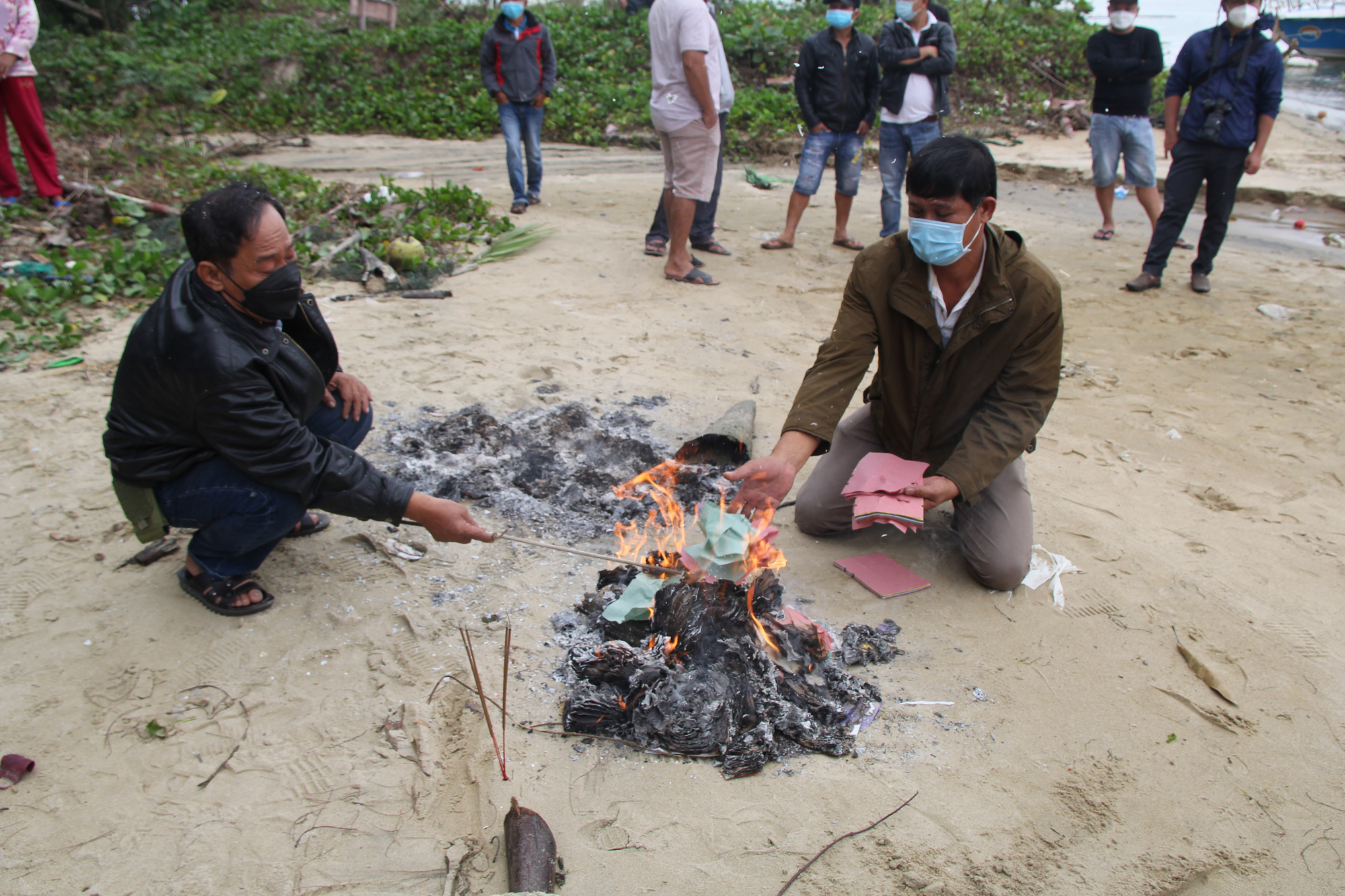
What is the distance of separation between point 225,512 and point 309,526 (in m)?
0.62

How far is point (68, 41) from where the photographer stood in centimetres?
1411

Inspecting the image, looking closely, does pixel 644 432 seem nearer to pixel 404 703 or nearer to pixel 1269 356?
pixel 404 703

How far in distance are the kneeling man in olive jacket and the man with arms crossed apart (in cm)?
475

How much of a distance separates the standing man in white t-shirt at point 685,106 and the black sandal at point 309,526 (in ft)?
11.5

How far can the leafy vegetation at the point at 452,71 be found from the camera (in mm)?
12109

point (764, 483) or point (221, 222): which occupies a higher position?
point (221, 222)

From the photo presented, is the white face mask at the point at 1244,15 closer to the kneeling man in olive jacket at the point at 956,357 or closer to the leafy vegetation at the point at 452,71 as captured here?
the kneeling man in olive jacket at the point at 956,357

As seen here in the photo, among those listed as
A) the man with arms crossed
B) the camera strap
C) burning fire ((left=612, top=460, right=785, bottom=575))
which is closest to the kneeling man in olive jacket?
burning fire ((left=612, top=460, right=785, bottom=575))

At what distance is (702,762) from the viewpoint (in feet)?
7.23

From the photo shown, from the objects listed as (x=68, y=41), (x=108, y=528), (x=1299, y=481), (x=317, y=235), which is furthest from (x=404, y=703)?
(x=68, y=41)

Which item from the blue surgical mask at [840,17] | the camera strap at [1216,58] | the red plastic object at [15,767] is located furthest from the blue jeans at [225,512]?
the camera strap at [1216,58]

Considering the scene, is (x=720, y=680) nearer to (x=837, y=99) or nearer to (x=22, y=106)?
(x=837, y=99)

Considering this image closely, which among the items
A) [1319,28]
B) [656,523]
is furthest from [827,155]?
[1319,28]

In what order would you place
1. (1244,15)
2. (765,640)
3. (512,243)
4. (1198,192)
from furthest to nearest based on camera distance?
(512,243)
(1198,192)
(1244,15)
(765,640)
